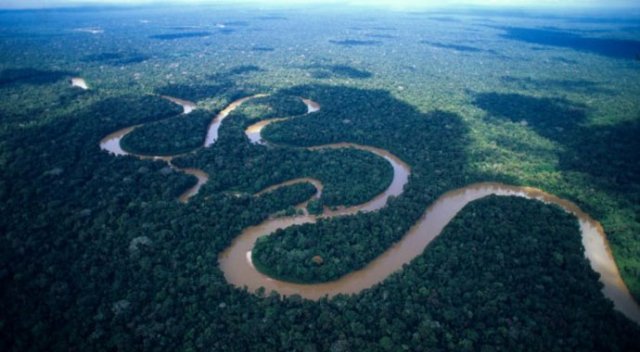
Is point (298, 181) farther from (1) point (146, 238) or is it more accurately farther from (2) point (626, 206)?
(2) point (626, 206)

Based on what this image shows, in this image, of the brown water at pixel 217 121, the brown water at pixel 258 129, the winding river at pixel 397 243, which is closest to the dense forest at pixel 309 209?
the winding river at pixel 397 243

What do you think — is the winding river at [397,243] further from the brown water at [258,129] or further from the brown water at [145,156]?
the brown water at [258,129]

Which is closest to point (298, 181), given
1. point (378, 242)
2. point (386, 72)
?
point (378, 242)

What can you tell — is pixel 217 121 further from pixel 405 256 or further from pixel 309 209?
pixel 405 256

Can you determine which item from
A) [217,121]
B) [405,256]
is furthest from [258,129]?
[405,256]

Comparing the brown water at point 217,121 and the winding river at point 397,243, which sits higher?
the brown water at point 217,121

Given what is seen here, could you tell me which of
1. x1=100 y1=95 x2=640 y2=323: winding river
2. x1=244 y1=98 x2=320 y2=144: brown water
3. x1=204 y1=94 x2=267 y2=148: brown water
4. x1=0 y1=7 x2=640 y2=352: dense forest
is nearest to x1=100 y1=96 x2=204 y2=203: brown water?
x1=100 y1=95 x2=640 y2=323: winding river

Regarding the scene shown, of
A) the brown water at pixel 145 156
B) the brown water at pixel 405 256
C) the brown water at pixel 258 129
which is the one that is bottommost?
the brown water at pixel 405 256
